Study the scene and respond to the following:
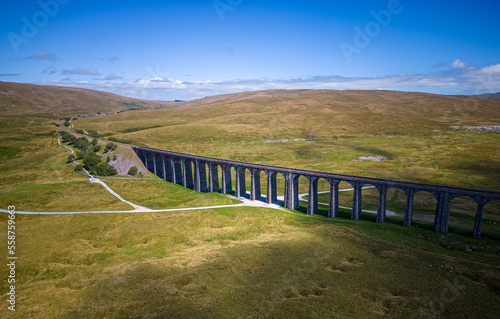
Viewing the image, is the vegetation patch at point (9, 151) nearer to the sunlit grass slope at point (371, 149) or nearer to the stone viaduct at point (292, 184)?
the sunlit grass slope at point (371, 149)

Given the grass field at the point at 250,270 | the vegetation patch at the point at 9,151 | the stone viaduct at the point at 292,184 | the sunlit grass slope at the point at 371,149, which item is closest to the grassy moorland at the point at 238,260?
the grass field at the point at 250,270

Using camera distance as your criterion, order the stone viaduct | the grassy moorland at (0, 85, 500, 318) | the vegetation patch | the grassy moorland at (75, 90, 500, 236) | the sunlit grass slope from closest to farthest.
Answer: the grassy moorland at (0, 85, 500, 318) → the stone viaduct → the grassy moorland at (75, 90, 500, 236) → the sunlit grass slope → the vegetation patch

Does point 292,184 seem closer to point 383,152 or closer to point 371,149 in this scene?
point 383,152

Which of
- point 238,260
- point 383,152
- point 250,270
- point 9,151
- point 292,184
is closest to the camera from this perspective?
point 250,270

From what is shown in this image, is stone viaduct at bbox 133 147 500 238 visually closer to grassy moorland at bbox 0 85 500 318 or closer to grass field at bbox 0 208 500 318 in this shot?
grassy moorland at bbox 0 85 500 318

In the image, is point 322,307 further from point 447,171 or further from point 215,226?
point 447,171

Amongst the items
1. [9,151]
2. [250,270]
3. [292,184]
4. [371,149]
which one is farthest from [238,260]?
[9,151]

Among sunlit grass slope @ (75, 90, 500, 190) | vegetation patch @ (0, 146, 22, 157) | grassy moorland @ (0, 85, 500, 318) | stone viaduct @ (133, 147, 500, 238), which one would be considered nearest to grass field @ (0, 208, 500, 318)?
grassy moorland @ (0, 85, 500, 318)

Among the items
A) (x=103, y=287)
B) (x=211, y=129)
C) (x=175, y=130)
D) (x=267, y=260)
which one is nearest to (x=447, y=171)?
(x=267, y=260)
